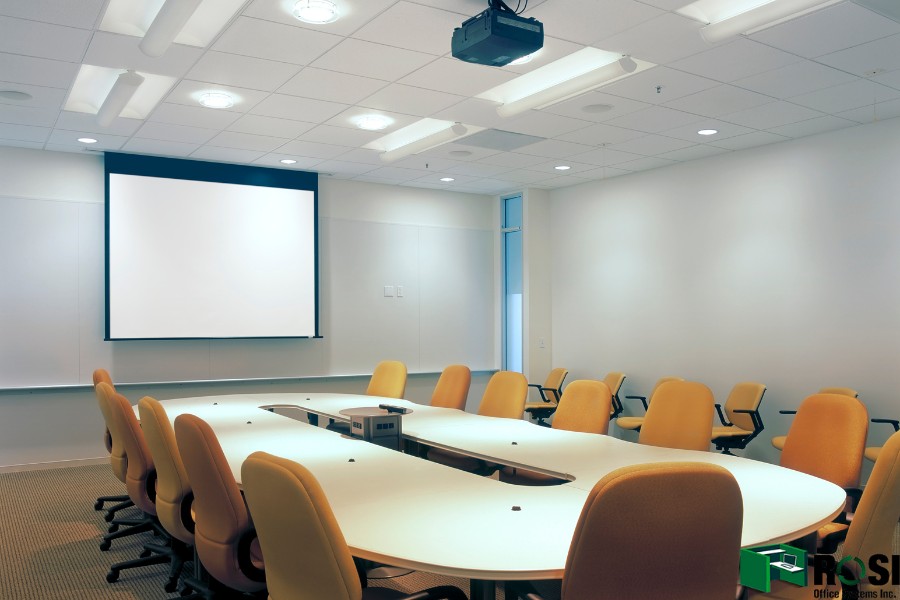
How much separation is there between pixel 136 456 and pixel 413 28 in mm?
2883

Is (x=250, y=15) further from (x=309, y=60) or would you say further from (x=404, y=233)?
(x=404, y=233)

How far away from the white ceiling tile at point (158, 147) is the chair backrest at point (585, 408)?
4520mm

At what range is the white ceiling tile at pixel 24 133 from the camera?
630 centimetres

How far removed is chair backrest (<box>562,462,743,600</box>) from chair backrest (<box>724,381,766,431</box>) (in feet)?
16.7

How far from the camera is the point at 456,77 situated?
501 cm

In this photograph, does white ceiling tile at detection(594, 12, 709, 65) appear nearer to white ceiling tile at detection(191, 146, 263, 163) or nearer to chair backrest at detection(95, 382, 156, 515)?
chair backrest at detection(95, 382, 156, 515)

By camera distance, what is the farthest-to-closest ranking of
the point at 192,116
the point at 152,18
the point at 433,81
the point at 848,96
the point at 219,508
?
the point at 192,116, the point at 848,96, the point at 433,81, the point at 152,18, the point at 219,508

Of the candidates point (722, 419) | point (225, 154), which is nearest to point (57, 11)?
point (225, 154)

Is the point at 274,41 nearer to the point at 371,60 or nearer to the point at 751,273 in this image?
the point at 371,60

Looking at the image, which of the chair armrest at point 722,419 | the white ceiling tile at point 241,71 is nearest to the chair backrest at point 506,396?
the chair armrest at point 722,419

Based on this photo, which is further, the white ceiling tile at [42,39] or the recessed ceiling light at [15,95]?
the recessed ceiling light at [15,95]

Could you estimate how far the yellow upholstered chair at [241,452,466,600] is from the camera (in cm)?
190

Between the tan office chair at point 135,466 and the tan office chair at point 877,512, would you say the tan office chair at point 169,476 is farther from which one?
the tan office chair at point 877,512

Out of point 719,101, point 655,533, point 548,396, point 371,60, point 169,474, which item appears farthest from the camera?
point 548,396
